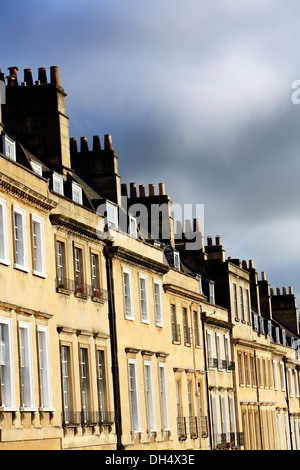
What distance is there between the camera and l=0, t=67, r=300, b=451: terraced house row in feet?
118

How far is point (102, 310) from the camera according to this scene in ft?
145

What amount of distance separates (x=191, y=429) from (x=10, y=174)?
23.7 metres

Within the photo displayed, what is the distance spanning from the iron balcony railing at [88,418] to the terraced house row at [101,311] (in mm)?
76

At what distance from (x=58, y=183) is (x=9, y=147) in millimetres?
4990

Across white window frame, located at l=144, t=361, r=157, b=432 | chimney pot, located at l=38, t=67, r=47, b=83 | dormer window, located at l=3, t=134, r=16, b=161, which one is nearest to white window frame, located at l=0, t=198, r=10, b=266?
dormer window, located at l=3, t=134, r=16, b=161

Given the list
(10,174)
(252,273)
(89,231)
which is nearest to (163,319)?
(89,231)

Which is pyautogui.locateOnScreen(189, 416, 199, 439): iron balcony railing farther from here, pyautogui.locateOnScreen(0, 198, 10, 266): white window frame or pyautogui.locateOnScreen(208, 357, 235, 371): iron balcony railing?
pyautogui.locateOnScreen(0, 198, 10, 266): white window frame

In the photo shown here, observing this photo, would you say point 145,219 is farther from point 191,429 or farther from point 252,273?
point 252,273

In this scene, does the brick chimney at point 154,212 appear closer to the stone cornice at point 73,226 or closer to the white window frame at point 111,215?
the white window frame at point 111,215

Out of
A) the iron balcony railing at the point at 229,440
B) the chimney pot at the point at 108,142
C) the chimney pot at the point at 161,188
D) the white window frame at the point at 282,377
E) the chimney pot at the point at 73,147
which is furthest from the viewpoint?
the white window frame at the point at 282,377

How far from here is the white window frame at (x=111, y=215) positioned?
154 ft

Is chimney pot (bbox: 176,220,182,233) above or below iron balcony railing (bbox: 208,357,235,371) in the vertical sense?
above

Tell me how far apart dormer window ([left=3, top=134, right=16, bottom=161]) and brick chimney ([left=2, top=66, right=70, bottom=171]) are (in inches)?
333

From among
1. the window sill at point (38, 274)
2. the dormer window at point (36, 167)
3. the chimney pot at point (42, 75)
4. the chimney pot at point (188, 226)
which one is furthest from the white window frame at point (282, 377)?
the window sill at point (38, 274)
